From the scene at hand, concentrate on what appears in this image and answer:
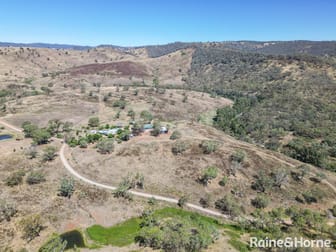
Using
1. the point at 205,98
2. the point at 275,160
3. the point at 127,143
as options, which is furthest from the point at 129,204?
the point at 205,98

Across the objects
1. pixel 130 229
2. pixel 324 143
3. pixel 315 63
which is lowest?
pixel 324 143

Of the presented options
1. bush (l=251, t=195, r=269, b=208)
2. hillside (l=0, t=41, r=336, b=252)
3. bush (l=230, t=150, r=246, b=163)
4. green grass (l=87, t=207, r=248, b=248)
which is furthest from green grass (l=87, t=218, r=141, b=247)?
bush (l=230, t=150, r=246, b=163)

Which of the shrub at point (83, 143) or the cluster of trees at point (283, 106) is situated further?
the cluster of trees at point (283, 106)

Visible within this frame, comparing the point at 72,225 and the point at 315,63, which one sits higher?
the point at 315,63

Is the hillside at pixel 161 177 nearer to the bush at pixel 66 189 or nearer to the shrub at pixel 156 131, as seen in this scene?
the bush at pixel 66 189

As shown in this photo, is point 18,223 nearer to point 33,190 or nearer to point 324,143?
point 33,190

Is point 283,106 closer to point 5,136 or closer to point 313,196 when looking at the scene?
point 313,196

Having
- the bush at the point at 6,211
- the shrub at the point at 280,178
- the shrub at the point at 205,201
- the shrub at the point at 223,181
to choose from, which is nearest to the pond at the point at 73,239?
the bush at the point at 6,211
